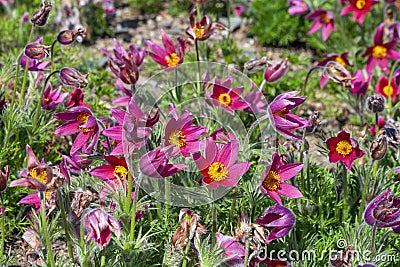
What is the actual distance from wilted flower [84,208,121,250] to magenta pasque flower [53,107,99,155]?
362mm

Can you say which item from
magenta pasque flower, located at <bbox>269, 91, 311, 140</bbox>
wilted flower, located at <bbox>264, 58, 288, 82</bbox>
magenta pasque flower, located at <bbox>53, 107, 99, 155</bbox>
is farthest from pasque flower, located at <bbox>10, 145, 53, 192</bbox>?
wilted flower, located at <bbox>264, 58, 288, 82</bbox>

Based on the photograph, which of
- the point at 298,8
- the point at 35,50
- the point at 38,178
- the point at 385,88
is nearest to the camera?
the point at 38,178

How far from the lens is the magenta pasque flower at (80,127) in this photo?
2061 mm

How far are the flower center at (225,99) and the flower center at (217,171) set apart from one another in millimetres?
589

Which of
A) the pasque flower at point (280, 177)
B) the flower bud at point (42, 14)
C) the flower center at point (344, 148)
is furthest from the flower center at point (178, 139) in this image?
the flower bud at point (42, 14)

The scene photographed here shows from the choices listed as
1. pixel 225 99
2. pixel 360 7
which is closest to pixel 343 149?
pixel 225 99

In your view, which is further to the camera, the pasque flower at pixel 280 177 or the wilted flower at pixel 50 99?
the wilted flower at pixel 50 99

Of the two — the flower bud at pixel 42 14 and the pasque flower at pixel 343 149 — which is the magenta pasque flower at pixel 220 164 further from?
the flower bud at pixel 42 14

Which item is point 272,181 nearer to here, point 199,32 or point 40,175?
point 40,175

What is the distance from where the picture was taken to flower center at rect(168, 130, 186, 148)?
6.51ft

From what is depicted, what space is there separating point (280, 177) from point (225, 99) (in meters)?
0.58

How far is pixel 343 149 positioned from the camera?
221 centimetres

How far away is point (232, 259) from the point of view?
1.91m

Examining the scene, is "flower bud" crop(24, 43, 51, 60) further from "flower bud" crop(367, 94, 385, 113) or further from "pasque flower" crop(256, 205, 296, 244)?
"flower bud" crop(367, 94, 385, 113)
